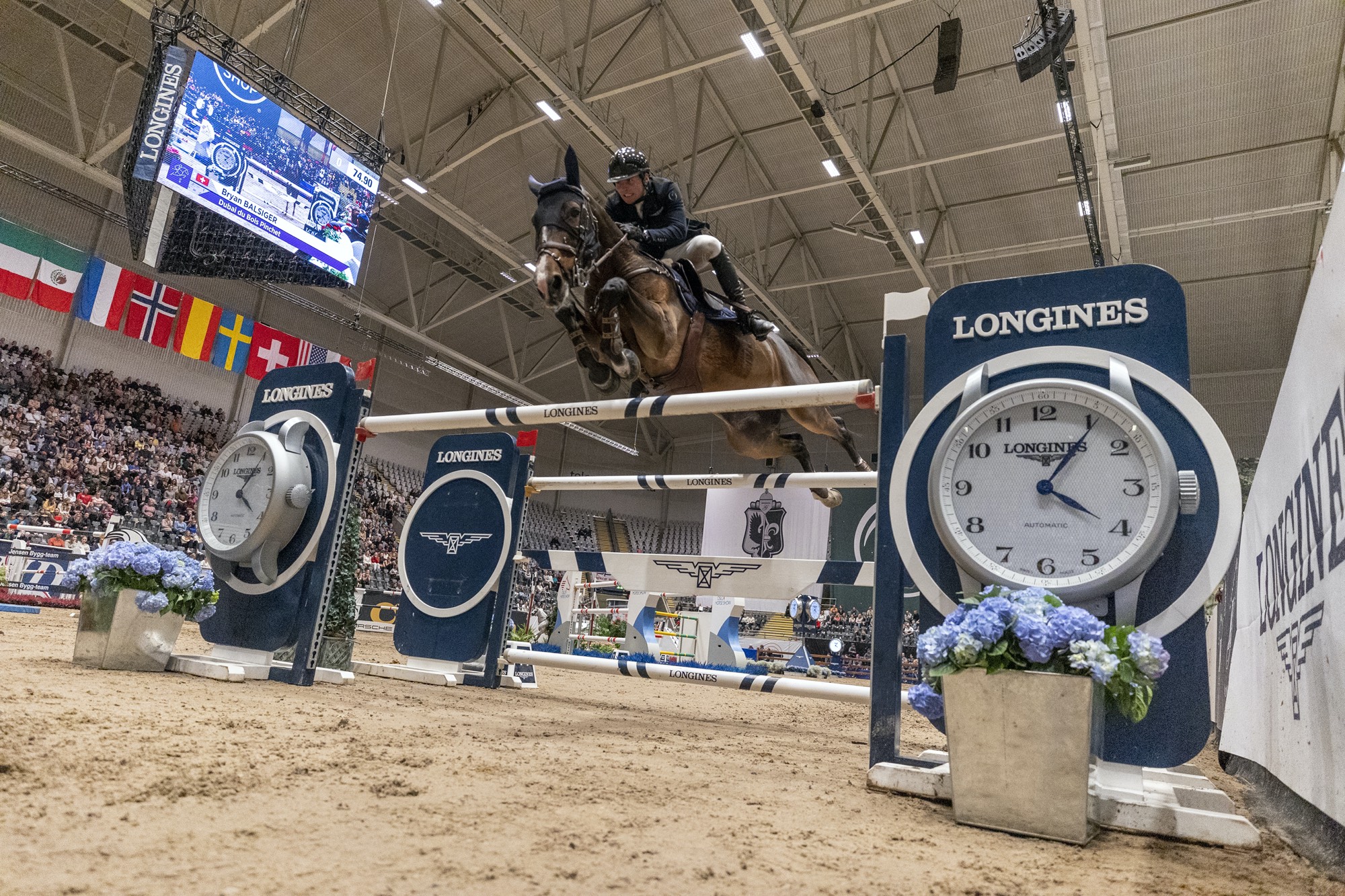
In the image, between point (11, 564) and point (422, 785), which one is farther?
point (11, 564)

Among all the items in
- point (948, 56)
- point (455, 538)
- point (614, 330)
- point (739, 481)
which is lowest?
point (455, 538)

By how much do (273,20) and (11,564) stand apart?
601 centimetres

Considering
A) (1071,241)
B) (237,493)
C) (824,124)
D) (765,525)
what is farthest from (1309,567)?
(765,525)

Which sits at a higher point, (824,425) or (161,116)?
(161,116)

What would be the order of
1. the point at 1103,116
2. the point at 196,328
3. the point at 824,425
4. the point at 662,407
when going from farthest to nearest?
the point at 196,328 < the point at 1103,116 < the point at 824,425 < the point at 662,407

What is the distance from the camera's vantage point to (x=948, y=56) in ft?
24.4

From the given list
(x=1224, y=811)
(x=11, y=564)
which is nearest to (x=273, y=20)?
(x=11, y=564)

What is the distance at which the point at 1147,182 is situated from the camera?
10.1 meters

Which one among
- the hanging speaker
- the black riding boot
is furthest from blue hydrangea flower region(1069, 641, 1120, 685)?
the hanging speaker

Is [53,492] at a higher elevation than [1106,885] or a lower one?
higher

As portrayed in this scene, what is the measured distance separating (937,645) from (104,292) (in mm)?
13540

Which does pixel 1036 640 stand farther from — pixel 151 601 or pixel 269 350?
pixel 269 350

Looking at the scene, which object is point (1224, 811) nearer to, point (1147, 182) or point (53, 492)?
point (1147, 182)

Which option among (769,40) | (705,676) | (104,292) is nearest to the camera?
(705,676)
